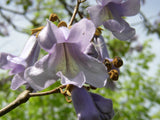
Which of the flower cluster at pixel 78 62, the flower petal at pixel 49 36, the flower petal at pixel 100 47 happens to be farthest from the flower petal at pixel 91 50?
the flower petal at pixel 100 47

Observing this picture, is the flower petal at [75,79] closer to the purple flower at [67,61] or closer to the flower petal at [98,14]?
the purple flower at [67,61]

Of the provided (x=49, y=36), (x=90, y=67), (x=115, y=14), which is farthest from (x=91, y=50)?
(x=115, y=14)

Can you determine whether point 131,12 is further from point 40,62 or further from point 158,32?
point 158,32

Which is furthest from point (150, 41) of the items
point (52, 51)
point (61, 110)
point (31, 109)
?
point (52, 51)

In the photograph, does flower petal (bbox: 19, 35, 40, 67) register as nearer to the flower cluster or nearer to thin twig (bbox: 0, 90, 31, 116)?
the flower cluster

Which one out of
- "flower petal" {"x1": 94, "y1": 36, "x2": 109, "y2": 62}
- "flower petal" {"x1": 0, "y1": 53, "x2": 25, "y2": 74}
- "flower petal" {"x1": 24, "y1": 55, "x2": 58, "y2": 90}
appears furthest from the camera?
"flower petal" {"x1": 94, "y1": 36, "x2": 109, "y2": 62}

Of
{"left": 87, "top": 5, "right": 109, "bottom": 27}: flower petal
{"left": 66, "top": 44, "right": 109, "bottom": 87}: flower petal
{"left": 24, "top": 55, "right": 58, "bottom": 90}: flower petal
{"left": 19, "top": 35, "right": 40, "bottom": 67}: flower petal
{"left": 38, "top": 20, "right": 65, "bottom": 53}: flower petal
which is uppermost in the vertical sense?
{"left": 38, "top": 20, "right": 65, "bottom": 53}: flower petal

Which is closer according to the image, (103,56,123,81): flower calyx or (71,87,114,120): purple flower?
(71,87,114,120): purple flower

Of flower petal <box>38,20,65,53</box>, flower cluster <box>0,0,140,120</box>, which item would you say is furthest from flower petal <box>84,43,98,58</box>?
flower petal <box>38,20,65,53</box>
